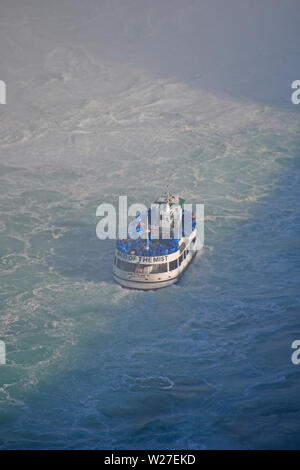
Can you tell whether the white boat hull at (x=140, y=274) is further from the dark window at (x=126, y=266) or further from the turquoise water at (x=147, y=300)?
the turquoise water at (x=147, y=300)

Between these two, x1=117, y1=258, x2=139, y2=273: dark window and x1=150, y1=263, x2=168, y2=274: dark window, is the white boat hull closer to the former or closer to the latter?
x1=117, y1=258, x2=139, y2=273: dark window

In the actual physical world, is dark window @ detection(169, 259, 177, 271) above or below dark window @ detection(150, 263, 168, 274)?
above

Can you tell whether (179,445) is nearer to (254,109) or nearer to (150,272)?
(150,272)

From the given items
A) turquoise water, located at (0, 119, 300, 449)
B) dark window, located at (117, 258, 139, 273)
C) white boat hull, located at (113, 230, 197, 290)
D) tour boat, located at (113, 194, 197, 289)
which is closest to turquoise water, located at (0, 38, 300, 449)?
turquoise water, located at (0, 119, 300, 449)

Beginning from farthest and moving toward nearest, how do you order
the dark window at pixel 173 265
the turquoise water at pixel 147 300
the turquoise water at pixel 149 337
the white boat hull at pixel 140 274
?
1. the dark window at pixel 173 265
2. the white boat hull at pixel 140 274
3. the turquoise water at pixel 147 300
4. the turquoise water at pixel 149 337

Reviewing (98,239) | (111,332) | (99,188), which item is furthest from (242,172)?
(111,332)

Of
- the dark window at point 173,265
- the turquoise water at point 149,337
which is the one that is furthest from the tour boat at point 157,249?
the turquoise water at point 149,337

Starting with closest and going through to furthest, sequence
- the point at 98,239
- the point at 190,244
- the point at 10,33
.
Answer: the point at 190,244 < the point at 98,239 < the point at 10,33

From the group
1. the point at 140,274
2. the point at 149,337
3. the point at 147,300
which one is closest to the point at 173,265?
the point at 140,274
